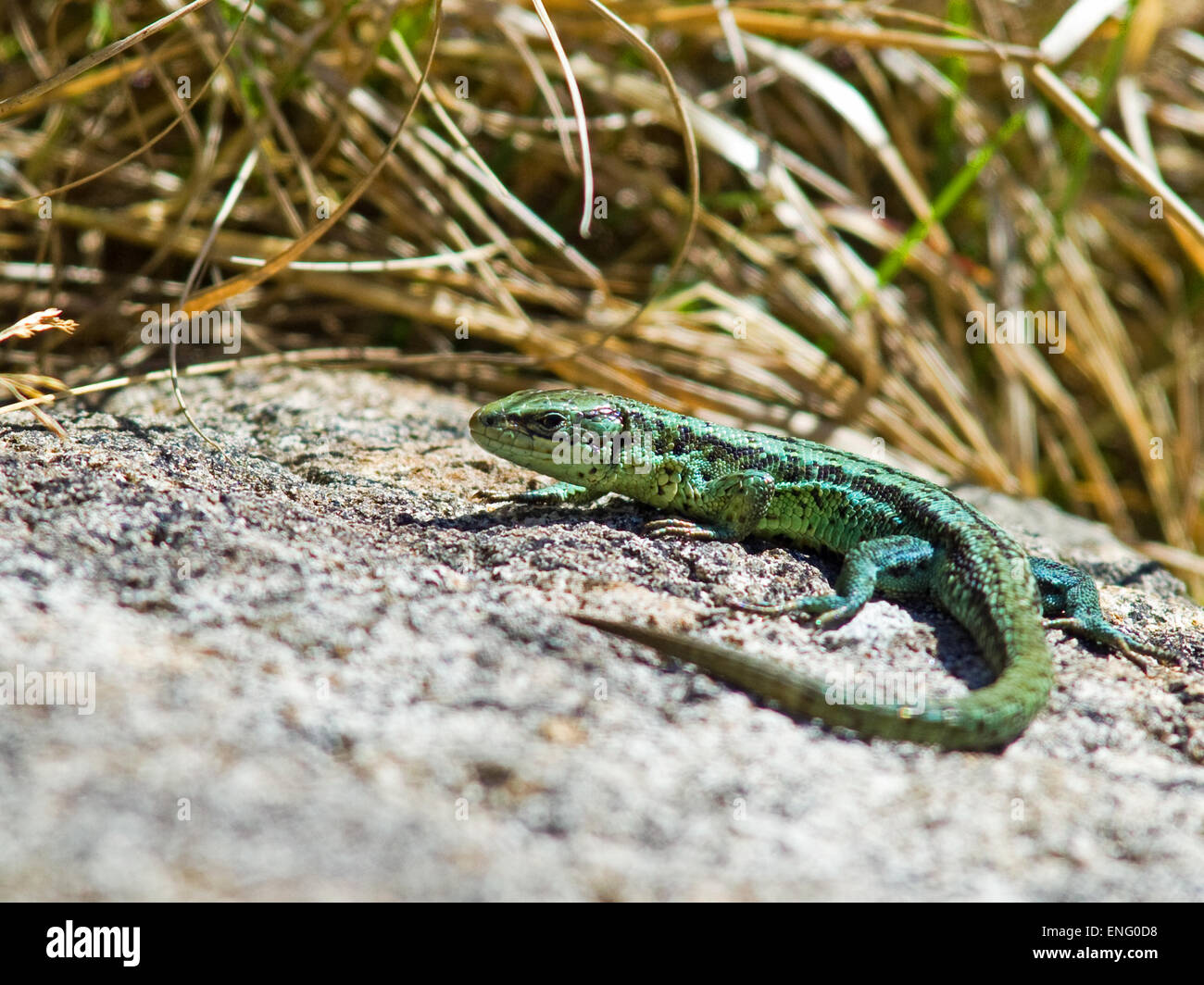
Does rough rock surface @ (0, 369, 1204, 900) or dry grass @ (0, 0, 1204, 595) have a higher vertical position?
dry grass @ (0, 0, 1204, 595)

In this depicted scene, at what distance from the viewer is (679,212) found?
6.79m

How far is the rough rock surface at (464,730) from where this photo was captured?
2457 mm

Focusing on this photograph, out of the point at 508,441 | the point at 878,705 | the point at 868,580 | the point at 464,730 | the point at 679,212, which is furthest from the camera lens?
the point at 679,212

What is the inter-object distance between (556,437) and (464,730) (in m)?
1.76

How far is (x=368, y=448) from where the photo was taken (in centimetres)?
473

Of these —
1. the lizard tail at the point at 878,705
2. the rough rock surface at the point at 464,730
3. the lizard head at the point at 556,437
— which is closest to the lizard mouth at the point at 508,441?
the lizard head at the point at 556,437

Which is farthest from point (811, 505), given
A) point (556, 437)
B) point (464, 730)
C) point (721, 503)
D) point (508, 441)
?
point (464, 730)

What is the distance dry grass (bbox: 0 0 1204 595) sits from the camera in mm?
5730

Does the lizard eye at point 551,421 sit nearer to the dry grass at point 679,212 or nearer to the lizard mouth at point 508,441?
the lizard mouth at point 508,441

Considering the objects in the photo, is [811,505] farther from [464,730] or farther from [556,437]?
[464,730]

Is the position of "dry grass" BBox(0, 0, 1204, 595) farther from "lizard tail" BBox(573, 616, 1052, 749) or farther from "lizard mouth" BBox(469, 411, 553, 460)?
"lizard tail" BBox(573, 616, 1052, 749)

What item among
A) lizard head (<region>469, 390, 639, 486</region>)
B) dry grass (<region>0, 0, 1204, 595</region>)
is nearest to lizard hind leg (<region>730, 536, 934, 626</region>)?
lizard head (<region>469, 390, 639, 486</region>)

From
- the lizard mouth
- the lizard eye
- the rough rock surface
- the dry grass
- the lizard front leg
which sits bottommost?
the rough rock surface
